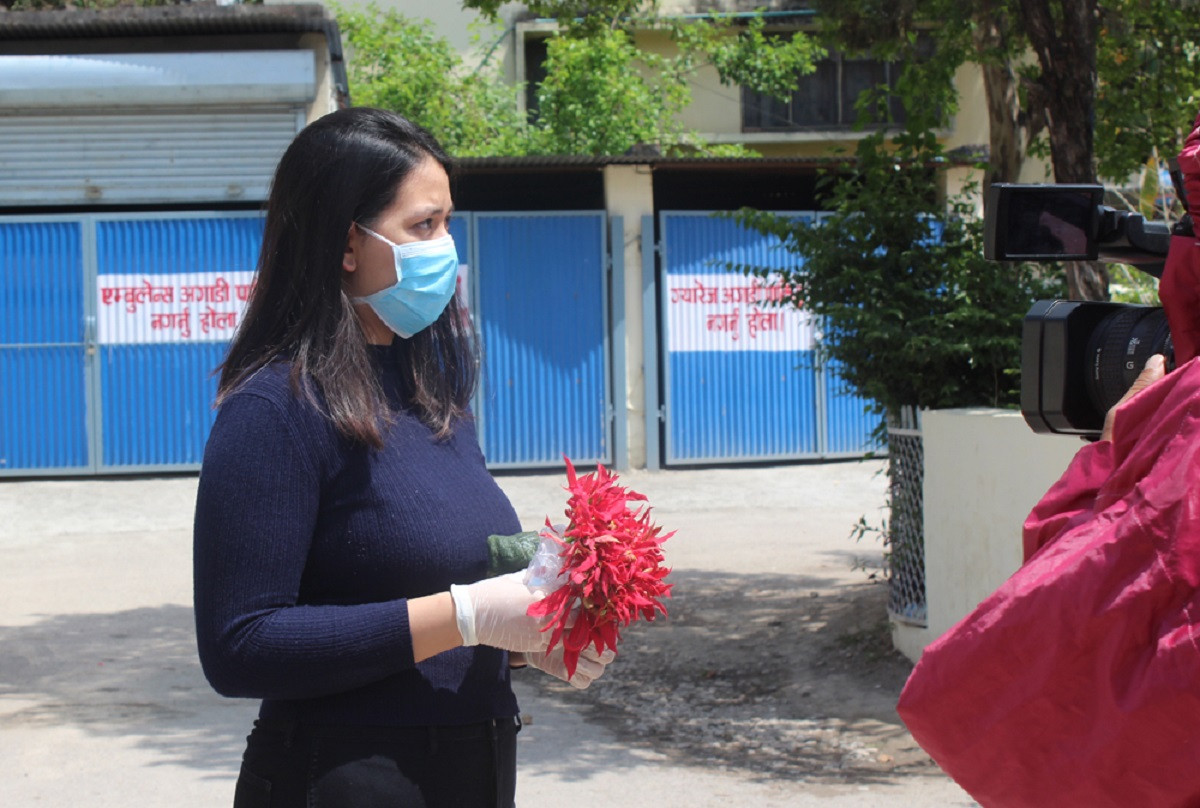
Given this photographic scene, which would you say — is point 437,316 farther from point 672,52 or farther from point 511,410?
point 672,52

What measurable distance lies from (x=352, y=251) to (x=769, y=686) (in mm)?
4522

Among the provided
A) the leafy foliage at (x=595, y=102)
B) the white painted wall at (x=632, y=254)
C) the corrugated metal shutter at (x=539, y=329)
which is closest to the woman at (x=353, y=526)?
the corrugated metal shutter at (x=539, y=329)

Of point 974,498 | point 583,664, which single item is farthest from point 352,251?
point 974,498

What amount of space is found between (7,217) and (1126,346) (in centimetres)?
1093

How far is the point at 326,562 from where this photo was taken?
1.87 meters

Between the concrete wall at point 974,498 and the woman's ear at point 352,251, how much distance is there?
127 inches

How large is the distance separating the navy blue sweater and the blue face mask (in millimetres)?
169

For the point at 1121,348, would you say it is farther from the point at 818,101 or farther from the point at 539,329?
the point at 818,101

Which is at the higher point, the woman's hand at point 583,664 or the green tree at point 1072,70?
the green tree at point 1072,70

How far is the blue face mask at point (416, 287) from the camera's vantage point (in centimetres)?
204

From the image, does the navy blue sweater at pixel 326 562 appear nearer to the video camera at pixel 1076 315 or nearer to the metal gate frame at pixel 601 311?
the video camera at pixel 1076 315

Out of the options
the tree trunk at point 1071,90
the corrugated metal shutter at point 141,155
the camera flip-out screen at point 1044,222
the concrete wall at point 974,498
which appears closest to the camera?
the camera flip-out screen at point 1044,222

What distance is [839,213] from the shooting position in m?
6.20

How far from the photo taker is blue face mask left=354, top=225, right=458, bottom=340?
204cm
